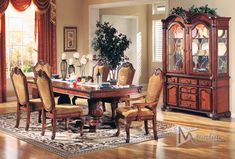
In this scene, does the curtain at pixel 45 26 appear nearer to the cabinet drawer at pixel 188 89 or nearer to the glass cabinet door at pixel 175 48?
the glass cabinet door at pixel 175 48

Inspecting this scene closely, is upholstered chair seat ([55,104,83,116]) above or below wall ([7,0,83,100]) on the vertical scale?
below

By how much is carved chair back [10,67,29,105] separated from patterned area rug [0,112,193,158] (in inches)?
19.2

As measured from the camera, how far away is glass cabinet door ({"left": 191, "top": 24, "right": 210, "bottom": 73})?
7.83m

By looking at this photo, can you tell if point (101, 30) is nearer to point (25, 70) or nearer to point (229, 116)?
point (25, 70)

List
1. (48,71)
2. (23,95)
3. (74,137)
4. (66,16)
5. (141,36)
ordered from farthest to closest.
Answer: (141,36), (66,16), (48,71), (23,95), (74,137)

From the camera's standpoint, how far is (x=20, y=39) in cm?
1048

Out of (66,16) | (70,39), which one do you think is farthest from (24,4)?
(70,39)

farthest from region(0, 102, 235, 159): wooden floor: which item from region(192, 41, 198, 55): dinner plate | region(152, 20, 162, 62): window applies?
region(152, 20, 162, 62): window

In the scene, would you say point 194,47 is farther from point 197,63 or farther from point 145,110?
point 145,110

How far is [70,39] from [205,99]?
15.6 feet

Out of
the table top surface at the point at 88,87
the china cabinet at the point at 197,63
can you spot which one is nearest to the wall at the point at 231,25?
the china cabinet at the point at 197,63

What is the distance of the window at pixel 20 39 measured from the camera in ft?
33.7

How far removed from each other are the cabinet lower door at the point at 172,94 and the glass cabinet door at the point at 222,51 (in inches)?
40.9

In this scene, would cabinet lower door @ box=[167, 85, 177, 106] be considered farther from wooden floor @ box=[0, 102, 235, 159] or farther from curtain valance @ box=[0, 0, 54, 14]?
curtain valance @ box=[0, 0, 54, 14]
